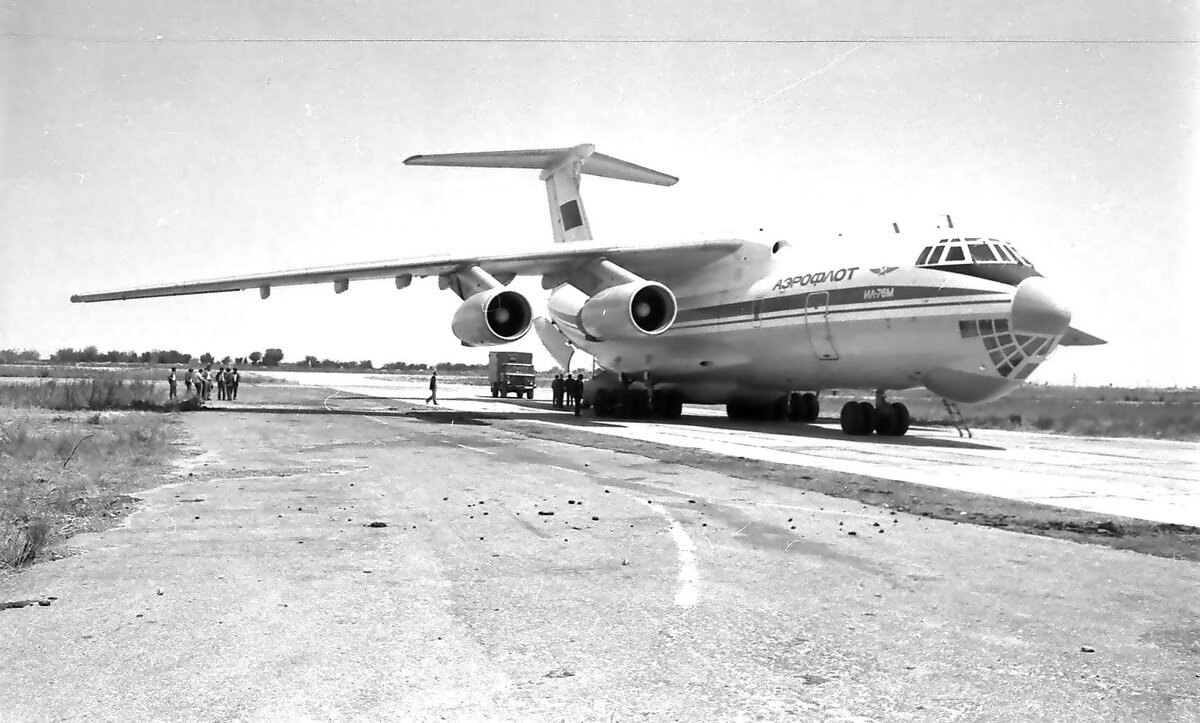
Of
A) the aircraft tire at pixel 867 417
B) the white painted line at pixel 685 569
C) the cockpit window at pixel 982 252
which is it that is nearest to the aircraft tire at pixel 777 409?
the aircraft tire at pixel 867 417

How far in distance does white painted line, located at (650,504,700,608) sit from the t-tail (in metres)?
20.2

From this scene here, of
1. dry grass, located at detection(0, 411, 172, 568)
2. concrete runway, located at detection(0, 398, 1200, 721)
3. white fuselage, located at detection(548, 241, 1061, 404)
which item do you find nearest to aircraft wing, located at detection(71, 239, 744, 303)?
white fuselage, located at detection(548, 241, 1061, 404)

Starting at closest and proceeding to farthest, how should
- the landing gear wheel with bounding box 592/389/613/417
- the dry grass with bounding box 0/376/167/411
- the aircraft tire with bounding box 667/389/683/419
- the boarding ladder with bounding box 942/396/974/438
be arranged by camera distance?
the boarding ladder with bounding box 942/396/974/438
the dry grass with bounding box 0/376/167/411
the aircraft tire with bounding box 667/389/683/419
the landing gear wheel with bounding box 592/389/613/417

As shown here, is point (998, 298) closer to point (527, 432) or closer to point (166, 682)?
point (527, 432)

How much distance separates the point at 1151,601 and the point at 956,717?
2417 mm

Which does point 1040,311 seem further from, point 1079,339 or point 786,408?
point 786,408

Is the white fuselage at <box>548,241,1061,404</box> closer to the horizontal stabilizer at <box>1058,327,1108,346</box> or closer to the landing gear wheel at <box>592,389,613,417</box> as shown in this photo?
the landing gear wheel at <box>592,389,613,417</box>

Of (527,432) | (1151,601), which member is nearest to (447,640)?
(1151,601)

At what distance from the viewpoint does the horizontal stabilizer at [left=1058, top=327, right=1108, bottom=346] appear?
1850 cm

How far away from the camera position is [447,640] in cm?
427

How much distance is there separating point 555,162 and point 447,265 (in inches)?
270

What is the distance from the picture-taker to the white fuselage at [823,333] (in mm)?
16609

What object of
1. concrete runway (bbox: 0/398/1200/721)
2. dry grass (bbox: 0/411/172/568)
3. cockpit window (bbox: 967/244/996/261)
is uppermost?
cockpit window (bbox: 967/244/996/261)

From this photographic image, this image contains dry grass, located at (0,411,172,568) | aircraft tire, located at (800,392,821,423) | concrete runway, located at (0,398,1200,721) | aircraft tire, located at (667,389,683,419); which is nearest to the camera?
concrete runway, located at (0,398,1200,721)
